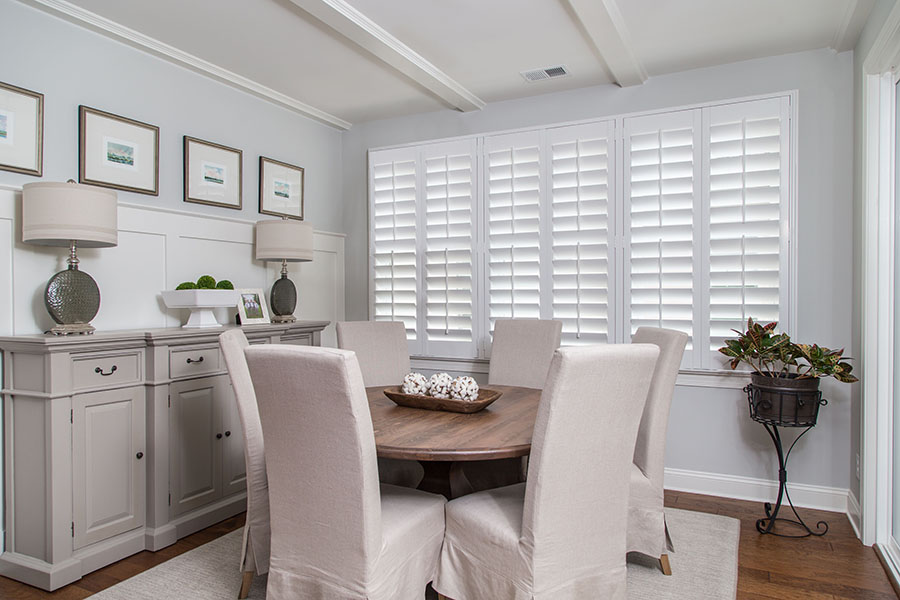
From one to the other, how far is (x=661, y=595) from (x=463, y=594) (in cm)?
89

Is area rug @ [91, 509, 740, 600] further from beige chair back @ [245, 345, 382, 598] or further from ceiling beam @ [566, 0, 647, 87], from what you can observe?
ceiling beam @ [566, 0, 647, 87]

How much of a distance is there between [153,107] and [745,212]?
3.46 m

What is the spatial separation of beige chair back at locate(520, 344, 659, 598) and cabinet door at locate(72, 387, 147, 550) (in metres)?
1.99

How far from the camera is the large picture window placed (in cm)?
340

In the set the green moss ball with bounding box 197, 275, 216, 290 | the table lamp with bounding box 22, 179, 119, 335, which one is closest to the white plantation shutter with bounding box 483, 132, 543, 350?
the green moss ball with bounding box 197, 275, 216, 290

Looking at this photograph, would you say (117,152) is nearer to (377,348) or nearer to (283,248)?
(283,248)

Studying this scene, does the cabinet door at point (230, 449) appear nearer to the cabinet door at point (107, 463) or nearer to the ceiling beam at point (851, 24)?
the cabinet door at point (107, 463)

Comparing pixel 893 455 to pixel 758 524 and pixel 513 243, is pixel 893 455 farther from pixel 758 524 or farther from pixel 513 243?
pixel 513 243

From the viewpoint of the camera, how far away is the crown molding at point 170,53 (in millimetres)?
2809

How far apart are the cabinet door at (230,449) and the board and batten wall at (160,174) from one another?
0.59 m

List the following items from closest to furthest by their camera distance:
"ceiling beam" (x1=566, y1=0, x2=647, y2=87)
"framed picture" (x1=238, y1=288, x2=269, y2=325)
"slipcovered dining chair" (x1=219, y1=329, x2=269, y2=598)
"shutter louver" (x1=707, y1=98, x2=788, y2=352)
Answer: "slipcovered dining chair" (x1=219, y1=329, x2=269, y2=598), "ceiling beam" (x1=566, y1=0, x2=647, y2=87), "shutter louver" (x1=707, y1=98, x2=788, y2=352), "framed picture" (x1=238, y1=288, x2=269, y2=325)

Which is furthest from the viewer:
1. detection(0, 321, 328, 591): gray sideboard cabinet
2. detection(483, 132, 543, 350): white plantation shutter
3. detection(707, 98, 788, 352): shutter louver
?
detection(483, 132, 543, 350): white plantation shutter

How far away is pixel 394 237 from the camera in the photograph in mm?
4496

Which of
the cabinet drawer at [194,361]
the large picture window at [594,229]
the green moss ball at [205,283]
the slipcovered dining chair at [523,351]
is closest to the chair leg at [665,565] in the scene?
the slipcovered dining chair at [523,351]
